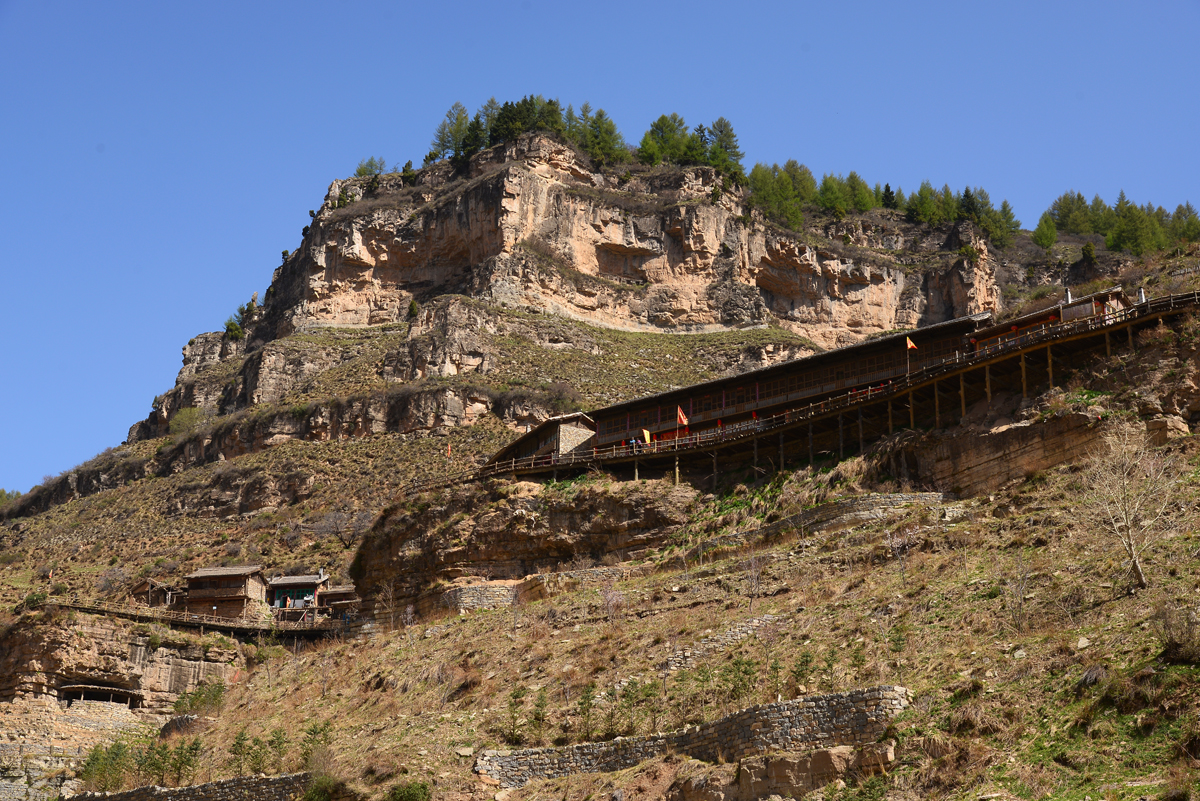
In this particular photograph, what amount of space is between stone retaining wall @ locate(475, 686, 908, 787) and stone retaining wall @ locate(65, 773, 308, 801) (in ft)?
19.2

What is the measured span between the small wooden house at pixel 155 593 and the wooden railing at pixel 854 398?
2215cm

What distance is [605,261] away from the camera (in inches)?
4936

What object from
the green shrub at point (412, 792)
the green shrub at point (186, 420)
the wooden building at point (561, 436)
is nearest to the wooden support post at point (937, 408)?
the wooden building at point (561, 436)

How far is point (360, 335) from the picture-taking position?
11875 cm

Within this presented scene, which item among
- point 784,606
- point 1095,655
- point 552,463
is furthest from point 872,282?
point 1095,655

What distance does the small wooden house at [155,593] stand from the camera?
70.1 m

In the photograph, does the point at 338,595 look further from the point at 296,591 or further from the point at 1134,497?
the point at 1134,497

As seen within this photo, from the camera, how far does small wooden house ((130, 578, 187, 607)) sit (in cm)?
7012

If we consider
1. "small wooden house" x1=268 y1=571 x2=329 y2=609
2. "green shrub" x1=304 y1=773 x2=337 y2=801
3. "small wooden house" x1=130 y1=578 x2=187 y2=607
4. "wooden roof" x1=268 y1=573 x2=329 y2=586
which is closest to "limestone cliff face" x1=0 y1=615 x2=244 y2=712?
"small wooden house" x1=268 y1=571 x2=329 y2=609

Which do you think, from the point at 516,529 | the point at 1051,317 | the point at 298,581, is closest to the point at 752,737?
the point at 516,529

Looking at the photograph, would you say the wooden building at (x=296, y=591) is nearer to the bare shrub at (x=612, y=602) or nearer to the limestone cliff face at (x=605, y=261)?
the bare shrub at (x=612, y=602)

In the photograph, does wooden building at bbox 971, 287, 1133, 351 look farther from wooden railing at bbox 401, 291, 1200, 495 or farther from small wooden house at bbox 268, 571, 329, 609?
small wooden house at bbox 268, 571, 329, 609

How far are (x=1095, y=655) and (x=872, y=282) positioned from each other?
4182 inches

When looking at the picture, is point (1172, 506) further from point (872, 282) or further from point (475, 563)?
point (872, 282)
